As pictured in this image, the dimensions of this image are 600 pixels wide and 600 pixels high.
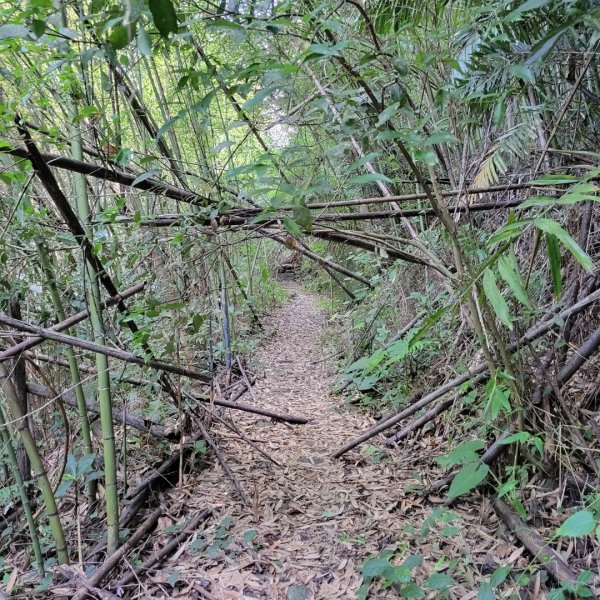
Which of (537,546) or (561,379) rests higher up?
(561,379)

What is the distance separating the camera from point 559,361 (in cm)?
173

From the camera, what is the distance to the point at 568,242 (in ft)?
2.22

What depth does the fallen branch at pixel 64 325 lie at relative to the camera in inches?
53.6

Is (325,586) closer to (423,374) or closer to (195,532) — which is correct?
(195,532)

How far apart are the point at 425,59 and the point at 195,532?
76.2 inches

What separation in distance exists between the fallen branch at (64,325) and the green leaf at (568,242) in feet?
4.74

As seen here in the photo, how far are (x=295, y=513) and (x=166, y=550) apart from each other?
0.57 m

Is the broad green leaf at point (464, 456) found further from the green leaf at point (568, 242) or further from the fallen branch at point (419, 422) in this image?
the green leaf at point (568, 242)

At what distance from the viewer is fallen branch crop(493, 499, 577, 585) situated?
1.26 metres

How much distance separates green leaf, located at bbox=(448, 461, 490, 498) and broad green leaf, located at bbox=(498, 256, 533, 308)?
86cm

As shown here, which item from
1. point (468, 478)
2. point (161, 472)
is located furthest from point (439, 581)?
point (161, 472)

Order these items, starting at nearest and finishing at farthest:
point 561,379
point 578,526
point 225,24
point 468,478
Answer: point 225,24
point 578,526
point 468,478
point 561,379

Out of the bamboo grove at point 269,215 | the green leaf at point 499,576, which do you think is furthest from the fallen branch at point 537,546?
the green leaf at point 499,576

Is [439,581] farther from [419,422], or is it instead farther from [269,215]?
[269,215]
